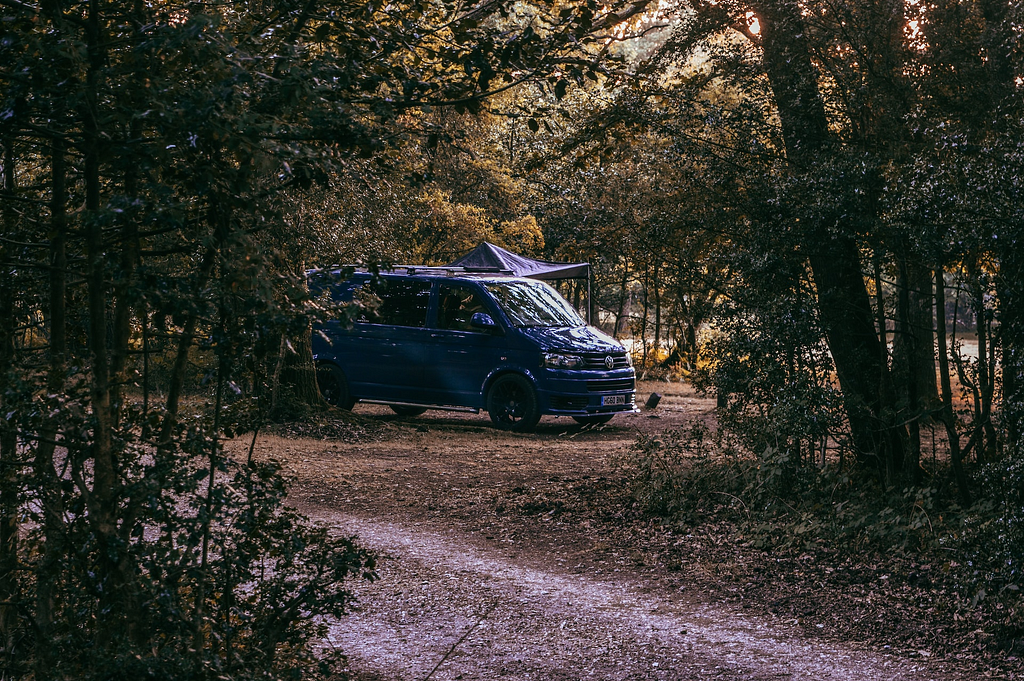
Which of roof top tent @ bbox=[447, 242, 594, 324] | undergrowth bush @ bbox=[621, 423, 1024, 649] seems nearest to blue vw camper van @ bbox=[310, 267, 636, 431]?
roof top tent @ bbox=[447, 242, 594, 324]

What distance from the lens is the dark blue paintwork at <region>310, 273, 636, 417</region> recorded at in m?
12.3

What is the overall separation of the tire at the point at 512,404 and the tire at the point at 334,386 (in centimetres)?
225

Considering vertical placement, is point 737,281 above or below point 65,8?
below

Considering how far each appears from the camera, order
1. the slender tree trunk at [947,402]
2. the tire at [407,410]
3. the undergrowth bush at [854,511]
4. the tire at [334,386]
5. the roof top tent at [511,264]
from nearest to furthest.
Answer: the undergrowth bush at [854,511] < the slender tree trunk at [947,402] < the tire at [334,386] < the tire at [407,410] < the roof top tent at [511,264]

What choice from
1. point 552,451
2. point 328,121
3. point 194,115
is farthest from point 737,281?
point 194,115

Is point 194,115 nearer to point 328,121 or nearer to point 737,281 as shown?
point 328,121

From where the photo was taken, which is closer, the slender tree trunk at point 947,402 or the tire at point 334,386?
the slender tree trunk at point 947,402

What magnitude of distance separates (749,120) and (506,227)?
14.9 meters

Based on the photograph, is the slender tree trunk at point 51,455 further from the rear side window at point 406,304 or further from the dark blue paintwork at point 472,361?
the rear side window at point 406,304

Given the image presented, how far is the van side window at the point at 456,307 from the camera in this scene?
1283 centimetres

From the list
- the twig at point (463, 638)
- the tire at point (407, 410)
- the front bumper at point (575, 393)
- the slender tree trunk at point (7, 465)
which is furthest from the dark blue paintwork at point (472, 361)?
the slender tree trunk at point (7, 465)

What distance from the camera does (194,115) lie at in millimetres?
2834

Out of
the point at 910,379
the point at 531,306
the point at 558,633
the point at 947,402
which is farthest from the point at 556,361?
the point at 558,633

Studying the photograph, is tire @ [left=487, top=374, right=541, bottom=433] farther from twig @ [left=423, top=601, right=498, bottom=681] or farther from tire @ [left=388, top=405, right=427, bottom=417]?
twig @ [left=423, top=601, right=498, bottom=681]
